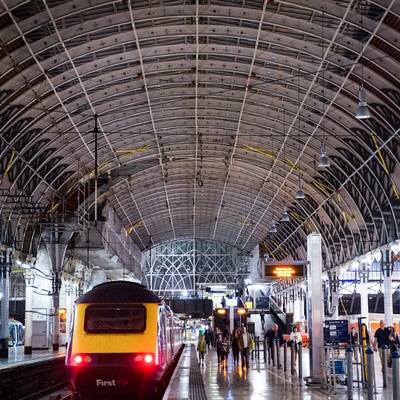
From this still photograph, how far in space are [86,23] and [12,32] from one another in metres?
3.42

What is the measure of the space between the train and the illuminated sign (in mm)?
10680

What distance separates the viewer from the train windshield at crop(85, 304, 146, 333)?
20.9 metres

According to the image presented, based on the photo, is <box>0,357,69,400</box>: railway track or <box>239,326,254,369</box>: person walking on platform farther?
<box>239,326,254,369</box>: person walking on platform

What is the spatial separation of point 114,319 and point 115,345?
0.76 m

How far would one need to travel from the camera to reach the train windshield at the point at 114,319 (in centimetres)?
2091

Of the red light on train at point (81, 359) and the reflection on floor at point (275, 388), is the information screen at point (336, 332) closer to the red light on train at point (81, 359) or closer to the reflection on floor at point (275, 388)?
the reflection on floor at point (275, 388)

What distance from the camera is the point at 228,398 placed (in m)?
20.8

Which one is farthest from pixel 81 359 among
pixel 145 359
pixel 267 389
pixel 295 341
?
pixel 295 341

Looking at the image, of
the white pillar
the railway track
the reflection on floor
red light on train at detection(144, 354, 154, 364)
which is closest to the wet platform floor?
the reflection on floor

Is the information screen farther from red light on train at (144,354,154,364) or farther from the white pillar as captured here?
red light on train at (144,354,154,364)

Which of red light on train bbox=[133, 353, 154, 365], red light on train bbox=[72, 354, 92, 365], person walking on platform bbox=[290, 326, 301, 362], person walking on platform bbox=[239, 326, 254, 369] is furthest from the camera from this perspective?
person walking on platform bbox=[239, 326, 254, 369]

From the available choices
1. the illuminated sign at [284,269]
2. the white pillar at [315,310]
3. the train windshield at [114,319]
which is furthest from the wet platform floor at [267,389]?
the illuminated sign at [284,269]

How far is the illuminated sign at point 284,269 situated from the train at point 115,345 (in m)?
10.7

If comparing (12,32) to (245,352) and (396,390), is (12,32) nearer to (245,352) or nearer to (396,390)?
(245,352)
